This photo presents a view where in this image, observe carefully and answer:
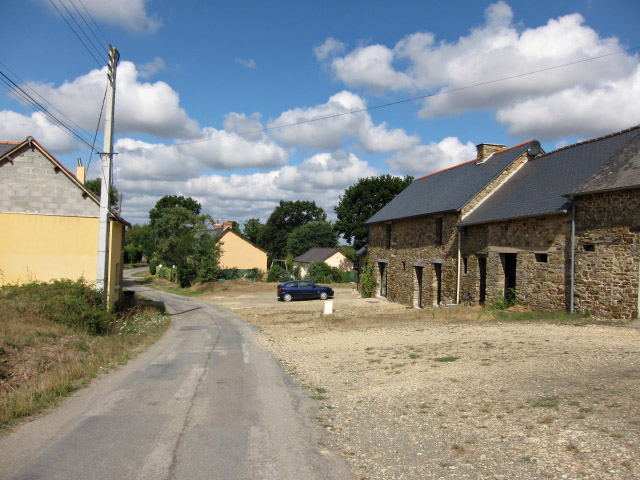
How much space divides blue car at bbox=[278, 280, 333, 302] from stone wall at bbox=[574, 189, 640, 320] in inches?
759

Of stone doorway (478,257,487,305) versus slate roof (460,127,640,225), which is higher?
slate roof (460,127,640,225)

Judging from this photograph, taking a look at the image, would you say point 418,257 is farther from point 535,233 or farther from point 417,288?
point 535,233

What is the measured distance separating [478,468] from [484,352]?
5952 mm

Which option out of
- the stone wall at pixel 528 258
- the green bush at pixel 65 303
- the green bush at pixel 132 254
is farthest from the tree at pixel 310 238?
the green bush at pixel 65 303

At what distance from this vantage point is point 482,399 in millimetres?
7000

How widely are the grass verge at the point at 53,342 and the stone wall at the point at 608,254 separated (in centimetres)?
1439

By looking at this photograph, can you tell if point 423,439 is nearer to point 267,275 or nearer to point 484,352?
point 484,352

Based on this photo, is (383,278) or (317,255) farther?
(317,255)

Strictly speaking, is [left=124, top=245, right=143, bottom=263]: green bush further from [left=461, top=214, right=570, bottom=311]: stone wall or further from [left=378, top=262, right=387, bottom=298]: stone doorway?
[left=461, top=214, right=570, bottom=311]: stone wall

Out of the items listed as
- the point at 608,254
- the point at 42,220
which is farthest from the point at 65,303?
the point at 608,254

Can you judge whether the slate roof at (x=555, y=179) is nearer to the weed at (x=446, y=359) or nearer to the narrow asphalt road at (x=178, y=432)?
the weed at (x=446, y=359)

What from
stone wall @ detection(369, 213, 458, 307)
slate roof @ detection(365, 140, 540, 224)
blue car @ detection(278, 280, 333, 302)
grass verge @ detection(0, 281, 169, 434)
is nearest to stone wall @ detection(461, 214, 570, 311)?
stone wall @ detection(369, 213, 458, 307)

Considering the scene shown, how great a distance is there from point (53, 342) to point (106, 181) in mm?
7254

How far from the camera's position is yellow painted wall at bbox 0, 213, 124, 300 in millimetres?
17594
